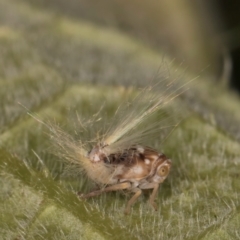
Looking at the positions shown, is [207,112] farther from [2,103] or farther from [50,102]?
[2,103]

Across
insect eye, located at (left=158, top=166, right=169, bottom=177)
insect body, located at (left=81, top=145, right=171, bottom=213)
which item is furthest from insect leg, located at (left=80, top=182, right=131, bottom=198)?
insect eye, located at (left=158, top=166, right=169, bottom=177)

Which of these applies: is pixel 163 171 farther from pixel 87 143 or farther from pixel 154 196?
pixel 87 143

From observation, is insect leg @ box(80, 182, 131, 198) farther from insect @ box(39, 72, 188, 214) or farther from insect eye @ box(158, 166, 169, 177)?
insect eye @ box(158, 166, 169, 177)

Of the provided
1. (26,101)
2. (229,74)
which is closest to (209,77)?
(229,74)

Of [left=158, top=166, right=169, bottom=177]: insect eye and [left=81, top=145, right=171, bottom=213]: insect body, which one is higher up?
[left=158, top=166, right=169, bottom=177]: insect eye

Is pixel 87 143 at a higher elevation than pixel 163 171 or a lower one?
lower

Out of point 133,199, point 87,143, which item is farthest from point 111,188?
point 87,143

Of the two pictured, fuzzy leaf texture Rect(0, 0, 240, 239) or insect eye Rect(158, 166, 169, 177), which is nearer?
fuzzy leaf texture Rect(0, 0, 240, 239)
